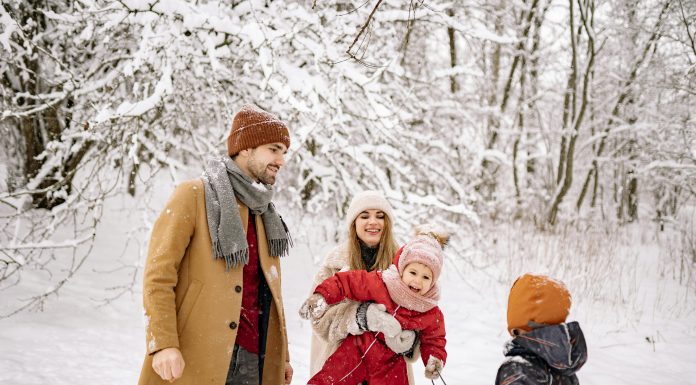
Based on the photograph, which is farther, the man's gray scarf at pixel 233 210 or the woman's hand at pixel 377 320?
the woman's hand at pixel 377 320

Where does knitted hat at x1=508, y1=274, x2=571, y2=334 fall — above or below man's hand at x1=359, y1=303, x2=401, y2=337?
above

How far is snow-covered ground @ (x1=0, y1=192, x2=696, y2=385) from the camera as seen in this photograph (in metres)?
3.43

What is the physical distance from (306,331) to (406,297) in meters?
3.17

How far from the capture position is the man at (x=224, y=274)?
1.78m

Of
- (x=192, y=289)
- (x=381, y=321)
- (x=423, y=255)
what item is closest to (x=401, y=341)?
(x=381, y=321)

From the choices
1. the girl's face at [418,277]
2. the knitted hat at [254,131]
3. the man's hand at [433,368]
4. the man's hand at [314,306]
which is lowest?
the man's hand at [433,368]

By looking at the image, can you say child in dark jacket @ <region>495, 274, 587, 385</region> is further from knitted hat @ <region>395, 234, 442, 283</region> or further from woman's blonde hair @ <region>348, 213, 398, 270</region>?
woman's blonde hair @ <region>348, 213, 398, 270</region>

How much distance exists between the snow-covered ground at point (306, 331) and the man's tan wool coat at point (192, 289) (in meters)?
1.90

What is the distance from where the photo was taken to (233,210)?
1977mm

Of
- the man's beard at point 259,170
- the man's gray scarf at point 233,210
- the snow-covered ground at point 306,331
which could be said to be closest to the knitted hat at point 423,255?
the man's gray scarf at point 233,210

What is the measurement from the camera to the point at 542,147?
16578 millimetres

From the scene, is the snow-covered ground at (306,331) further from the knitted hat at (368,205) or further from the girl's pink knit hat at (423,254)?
the girl's pink knit hat at (423,254)

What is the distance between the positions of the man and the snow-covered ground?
1.85 metres

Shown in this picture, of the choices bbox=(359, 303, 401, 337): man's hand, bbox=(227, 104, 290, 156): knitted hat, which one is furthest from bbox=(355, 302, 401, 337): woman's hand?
bbox=(227, 104, 290, 156): knitted hat
